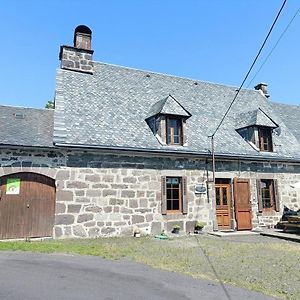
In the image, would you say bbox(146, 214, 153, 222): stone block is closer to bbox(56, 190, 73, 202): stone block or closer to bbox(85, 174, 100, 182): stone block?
bbox(85, 174, 100, 182): stone block

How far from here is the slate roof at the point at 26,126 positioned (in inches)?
405

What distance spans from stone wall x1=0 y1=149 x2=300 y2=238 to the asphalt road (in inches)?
152

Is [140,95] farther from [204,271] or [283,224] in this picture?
[204,271]

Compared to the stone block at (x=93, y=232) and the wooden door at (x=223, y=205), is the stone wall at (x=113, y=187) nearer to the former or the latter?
the stone block at (x=93, y=232)

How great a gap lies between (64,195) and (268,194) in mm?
9129

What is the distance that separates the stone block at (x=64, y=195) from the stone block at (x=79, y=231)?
3.26 feet

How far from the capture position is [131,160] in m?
11.6

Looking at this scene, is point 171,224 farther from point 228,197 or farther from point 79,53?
point 79,53

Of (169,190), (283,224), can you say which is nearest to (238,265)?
(169,190)

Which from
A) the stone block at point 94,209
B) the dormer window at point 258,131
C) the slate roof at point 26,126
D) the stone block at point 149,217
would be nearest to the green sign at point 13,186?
the slate roof at point 26,126

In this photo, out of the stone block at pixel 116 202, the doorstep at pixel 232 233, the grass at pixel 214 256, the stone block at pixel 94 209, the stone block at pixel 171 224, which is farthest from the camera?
the stone block at pixel 171 224

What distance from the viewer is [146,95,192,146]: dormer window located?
1243cm

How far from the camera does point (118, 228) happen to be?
11.0 m

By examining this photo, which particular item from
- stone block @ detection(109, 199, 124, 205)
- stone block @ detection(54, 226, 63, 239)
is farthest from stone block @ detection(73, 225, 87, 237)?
stone block @ detection(109, 199, 124, 205)
